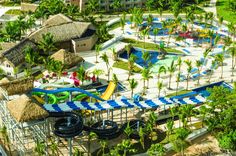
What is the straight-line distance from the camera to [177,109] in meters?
43.9

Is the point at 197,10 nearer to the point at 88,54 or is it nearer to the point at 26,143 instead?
the point at 88,54

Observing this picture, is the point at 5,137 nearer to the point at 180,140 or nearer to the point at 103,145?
the point at 103,145

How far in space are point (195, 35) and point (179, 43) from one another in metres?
4.46

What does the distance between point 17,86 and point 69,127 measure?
7.38 meters

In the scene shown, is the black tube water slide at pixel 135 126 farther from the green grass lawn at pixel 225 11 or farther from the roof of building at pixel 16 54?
the green grass lawn at pixel 225 11

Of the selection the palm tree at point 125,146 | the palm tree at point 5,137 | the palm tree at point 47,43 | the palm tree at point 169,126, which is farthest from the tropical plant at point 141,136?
the palm tree at point 47,43

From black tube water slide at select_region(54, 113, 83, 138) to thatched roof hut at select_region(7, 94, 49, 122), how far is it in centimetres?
195

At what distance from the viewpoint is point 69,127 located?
37281mm

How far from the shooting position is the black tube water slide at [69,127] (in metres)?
37.2

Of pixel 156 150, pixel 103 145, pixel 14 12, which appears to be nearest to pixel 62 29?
pixel 14 12

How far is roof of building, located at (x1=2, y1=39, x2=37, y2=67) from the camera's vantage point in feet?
183

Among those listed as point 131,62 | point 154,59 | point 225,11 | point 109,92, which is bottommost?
point 109,92

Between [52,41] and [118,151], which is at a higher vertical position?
[52,41]

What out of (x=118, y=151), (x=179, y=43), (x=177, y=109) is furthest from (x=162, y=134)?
(x=179, y=43)
